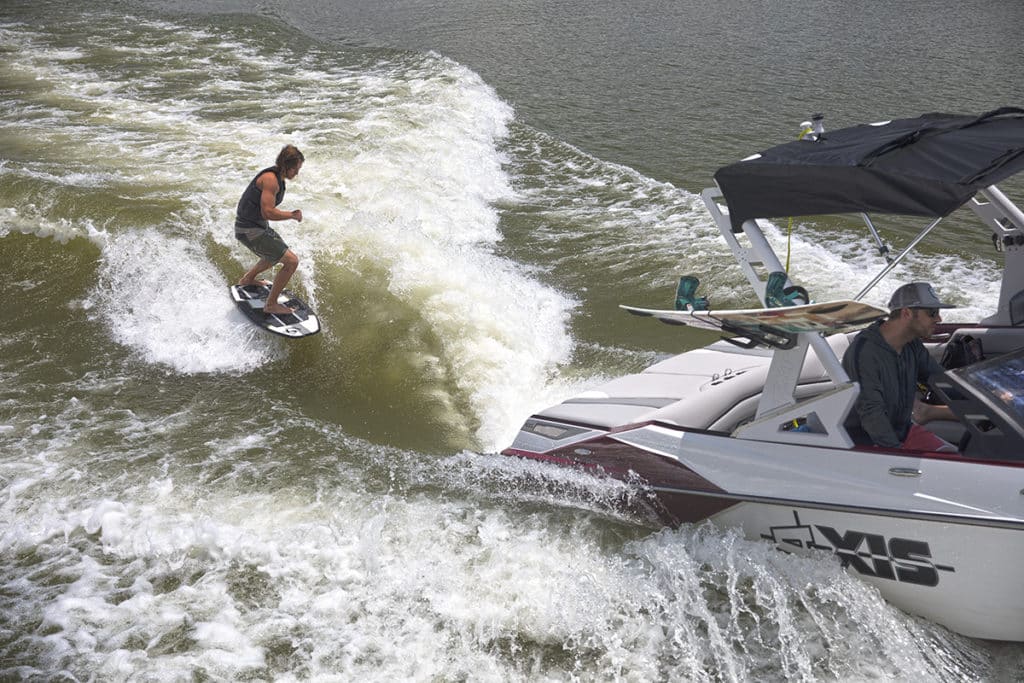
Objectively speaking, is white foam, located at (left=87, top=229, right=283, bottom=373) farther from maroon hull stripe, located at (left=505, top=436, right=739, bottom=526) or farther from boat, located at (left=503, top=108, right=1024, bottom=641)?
boat, located at (left=503, top=108, right=1024, bottom=641)

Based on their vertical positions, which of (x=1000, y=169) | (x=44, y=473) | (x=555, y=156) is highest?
(x=1000, y=169)

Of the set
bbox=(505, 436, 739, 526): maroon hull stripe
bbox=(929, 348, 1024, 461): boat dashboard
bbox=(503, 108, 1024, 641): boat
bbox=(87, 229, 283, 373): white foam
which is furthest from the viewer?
bbox=(87, 229, 283, 373): white foam

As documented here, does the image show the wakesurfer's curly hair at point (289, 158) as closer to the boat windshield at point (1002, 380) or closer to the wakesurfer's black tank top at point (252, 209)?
the wakesurfer's black tank top at point (252, 209)

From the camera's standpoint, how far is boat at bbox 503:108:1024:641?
14.1ft

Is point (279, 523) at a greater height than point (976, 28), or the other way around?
point (976, 28)

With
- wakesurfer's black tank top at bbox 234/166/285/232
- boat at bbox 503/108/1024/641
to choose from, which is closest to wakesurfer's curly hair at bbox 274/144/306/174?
wakesurfer's black tank top at bbox 234/166/285/232

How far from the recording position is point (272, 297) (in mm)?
8305

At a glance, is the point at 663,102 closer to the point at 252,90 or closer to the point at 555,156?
the point at 555,156

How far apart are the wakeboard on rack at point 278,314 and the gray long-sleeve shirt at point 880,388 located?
4.92 m

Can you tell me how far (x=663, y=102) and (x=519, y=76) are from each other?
3.02 m

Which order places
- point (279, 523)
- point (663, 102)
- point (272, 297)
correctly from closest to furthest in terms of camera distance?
point (279, 523)
point (272, 297)
point (663, 102)

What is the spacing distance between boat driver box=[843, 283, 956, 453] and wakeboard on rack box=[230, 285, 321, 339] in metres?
4.92

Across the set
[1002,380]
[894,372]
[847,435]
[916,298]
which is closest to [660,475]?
[847,435]

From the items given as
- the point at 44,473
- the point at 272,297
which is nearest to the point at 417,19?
the point at 272,297
